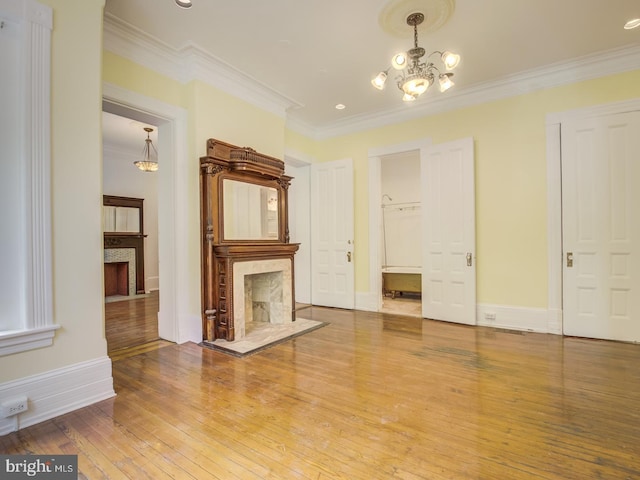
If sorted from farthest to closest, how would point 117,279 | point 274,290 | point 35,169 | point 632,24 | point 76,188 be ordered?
point 117,279, point 274,290, point 632,24, point 76,188, point 35,169

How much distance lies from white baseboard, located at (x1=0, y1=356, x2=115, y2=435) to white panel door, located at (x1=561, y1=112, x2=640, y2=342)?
4.73 metres

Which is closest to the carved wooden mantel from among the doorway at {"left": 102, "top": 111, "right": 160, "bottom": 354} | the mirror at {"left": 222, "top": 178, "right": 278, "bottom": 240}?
the mirror at {"left": 222, "top": 178, "right": 278, "bottom": 240}

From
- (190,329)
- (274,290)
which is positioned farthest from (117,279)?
(274,290)

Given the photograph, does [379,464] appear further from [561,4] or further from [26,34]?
[561,4]

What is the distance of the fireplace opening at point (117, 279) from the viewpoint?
6.62 meters

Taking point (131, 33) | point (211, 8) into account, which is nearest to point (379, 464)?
point (211, 8)

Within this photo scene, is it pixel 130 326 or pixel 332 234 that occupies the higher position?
pixel 332 234

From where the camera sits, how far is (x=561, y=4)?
2.76 meters

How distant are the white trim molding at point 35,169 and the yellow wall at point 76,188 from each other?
4 centimetres

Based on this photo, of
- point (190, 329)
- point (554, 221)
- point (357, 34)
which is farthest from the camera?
point (554, 221)

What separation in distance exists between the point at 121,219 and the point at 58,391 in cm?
546

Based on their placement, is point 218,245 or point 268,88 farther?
point 268,88

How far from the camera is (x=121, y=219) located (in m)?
6.76

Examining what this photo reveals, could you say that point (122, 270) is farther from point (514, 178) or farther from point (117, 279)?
point (514, 178)
